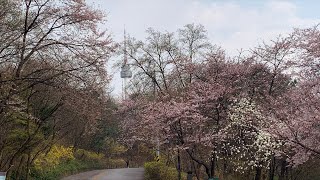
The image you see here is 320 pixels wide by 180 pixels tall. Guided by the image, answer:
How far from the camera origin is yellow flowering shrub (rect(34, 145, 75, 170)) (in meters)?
26.3

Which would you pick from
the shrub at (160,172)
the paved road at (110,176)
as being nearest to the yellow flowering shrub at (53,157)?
the paved road at (110,176)

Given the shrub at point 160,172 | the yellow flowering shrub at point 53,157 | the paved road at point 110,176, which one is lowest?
the paved road at point 110,176

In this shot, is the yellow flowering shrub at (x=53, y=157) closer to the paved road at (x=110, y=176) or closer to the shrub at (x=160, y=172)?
the paved road at (x=110, y=176)

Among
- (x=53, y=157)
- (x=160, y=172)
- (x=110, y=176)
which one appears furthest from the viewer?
(x=110, y=176)

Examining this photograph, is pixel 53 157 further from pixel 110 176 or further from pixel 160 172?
pixel 160 172

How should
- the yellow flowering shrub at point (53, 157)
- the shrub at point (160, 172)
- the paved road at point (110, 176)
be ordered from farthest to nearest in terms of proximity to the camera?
the paved road at point (110, 176) → the yellow flowering shrub at point (53, 157) → the shrub at point (160, 172)

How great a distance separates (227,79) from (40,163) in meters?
13.7

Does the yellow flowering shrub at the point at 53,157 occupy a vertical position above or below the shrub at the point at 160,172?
above

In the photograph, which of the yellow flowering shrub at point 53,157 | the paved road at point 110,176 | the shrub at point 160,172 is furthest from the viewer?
the paved road at point 110,176

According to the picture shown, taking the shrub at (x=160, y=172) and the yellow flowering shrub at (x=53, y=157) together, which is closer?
the shrub at (x=160, y=172)

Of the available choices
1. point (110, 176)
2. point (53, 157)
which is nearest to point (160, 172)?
point (110, 176)

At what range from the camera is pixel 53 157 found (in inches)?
1201

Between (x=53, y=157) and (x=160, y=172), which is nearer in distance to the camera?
(x=160, y=172)

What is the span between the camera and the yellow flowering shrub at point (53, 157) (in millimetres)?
26312
